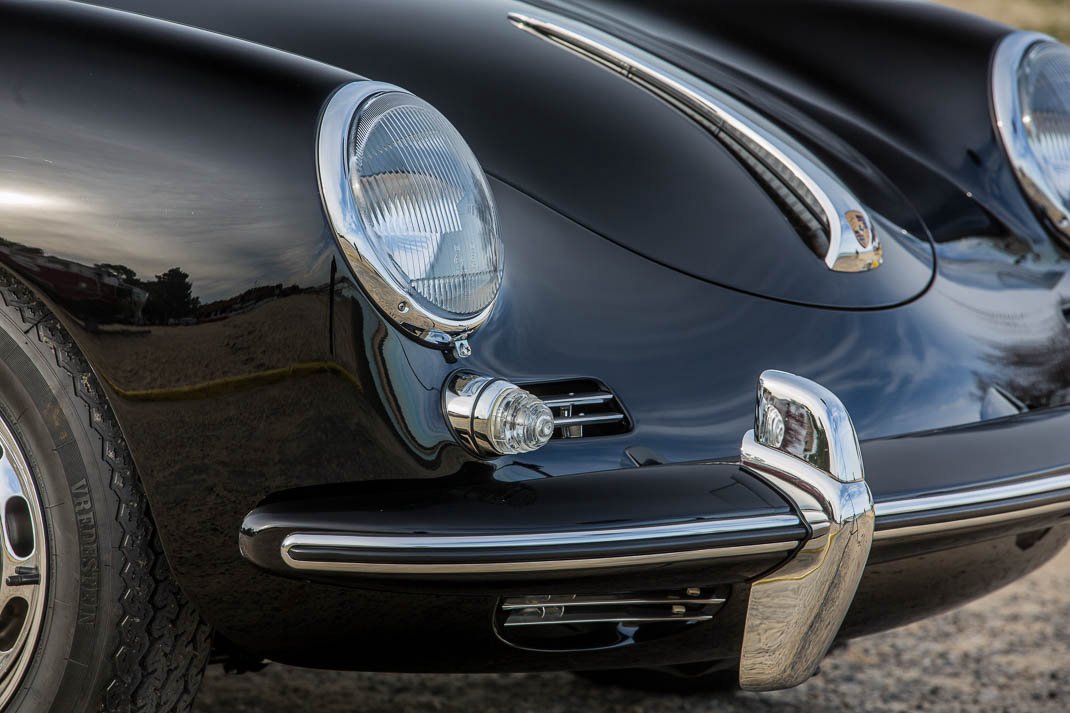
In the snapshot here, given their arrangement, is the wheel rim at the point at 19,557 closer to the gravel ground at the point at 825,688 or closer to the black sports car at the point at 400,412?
the black sports car at the point at 400,412

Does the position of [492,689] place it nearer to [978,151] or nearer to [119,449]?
[119,449]

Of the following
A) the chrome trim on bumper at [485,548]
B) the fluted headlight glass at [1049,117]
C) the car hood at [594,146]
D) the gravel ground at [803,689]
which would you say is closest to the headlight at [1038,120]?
the fluted headlight glass at [1049,117]

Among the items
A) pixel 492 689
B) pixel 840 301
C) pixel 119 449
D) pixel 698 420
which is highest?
pixel 840 301

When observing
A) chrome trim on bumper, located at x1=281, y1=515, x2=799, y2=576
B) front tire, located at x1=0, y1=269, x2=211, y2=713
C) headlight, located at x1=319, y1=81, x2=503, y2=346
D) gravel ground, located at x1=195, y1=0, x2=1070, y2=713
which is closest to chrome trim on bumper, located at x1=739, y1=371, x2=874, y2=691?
chrome trim on bumper, located at x1=281, y1=515, x2=799, y2=576

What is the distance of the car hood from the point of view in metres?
1.80

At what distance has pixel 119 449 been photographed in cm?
152

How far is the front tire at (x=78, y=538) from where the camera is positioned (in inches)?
59.4

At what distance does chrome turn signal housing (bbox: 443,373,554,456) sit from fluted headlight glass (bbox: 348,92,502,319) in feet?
0.31

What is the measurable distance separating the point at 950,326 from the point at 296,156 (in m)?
1.00

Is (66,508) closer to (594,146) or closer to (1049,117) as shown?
(594,146)

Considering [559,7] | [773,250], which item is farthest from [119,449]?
[559,7]

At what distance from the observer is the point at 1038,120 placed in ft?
7.50

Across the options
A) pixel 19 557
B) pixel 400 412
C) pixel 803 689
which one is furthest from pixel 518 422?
pixel 803 689

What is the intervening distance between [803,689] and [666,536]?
1.16 metres
